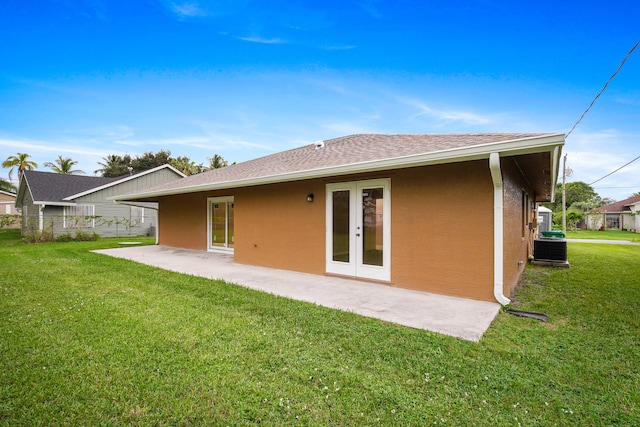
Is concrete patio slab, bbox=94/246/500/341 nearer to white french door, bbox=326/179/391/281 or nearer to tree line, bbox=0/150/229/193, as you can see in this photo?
white french door, bbox=326/179/391/281

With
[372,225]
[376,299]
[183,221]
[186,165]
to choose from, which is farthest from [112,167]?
[376,299]

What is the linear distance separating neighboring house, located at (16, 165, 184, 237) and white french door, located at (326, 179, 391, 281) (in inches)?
535

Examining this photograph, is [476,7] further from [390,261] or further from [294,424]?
[294,424]

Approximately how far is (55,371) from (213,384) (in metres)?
1.38

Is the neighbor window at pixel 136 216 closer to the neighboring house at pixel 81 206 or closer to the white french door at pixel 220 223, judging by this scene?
the neighboring house at pixel 81 206

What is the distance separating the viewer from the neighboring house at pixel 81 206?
1716 centimetres

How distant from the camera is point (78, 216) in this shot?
692 inches

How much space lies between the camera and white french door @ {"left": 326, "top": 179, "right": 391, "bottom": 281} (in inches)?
226

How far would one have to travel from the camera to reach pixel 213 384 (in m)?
2.37

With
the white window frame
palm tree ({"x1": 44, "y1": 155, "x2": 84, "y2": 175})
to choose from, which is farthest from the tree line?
the white window frame

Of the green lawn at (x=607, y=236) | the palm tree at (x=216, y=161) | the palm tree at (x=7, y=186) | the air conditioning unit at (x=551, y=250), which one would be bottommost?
the green lawn at (x=607, y=236)

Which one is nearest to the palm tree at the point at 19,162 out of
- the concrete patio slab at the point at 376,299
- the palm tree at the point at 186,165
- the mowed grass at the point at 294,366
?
the palm tree at the point at 186,165

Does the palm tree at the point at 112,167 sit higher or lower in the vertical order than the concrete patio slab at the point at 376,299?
higher

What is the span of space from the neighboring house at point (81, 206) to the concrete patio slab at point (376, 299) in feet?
40.7
